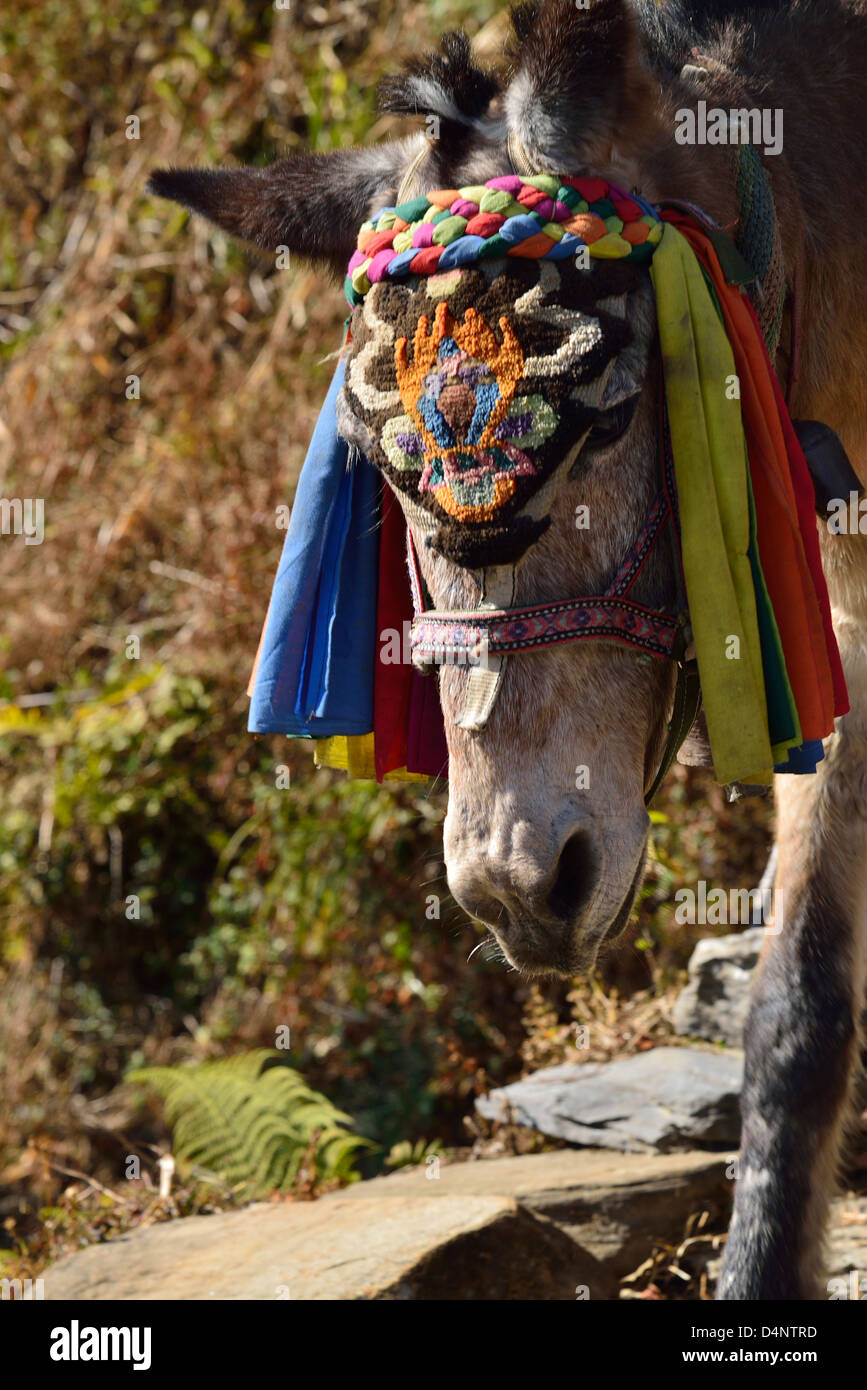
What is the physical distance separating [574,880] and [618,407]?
795 millimetres

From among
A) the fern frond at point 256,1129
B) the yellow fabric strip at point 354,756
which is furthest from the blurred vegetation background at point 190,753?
the yellow fabric strip at point 354,756

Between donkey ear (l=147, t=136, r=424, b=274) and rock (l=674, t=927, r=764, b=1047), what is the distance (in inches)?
114

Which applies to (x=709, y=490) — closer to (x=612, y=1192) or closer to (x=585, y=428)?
(x=585, y=428)

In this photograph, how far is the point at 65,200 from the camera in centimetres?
949

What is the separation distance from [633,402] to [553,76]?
0.55 m

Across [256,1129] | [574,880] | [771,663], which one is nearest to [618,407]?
[771,663]

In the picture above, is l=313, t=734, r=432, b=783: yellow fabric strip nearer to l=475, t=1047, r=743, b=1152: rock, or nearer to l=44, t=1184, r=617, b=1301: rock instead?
l=44, t=1184, r=617, b=1301: rock

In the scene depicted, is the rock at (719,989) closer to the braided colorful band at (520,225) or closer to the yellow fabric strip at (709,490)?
the yellow fabric strip at (709,490)

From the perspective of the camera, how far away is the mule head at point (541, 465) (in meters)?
2.16

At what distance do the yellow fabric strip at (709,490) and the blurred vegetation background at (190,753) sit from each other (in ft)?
9.45

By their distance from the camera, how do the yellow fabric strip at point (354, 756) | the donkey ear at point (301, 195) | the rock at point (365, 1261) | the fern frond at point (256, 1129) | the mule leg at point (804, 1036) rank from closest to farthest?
1. the donkey ear at point (301, 195)
2. the yellow fabric strip at point (354, 756)
3. the mule leg at point (804, 1036)
4. the rock at point (365, 1261)
5. the fern frond at point (256, 1129)

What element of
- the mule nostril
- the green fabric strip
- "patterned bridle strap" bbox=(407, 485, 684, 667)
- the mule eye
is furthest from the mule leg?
the mule eye

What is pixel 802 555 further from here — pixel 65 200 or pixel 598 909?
pixel 65 200

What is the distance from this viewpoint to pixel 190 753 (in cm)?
701
